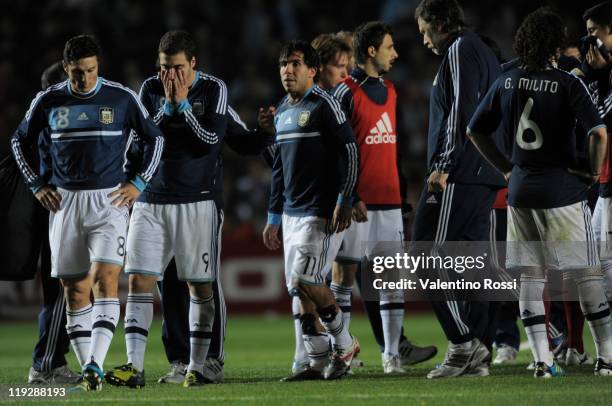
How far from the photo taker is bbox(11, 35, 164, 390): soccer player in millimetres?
7680

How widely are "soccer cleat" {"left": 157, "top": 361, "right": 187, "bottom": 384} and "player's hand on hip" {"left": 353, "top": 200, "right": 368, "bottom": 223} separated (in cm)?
171

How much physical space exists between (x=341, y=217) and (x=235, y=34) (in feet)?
42.7

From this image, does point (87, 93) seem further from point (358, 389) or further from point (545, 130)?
point (545, 130)

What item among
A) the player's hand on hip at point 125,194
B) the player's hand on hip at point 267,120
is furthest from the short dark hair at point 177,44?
the player's hand on hip at point 125,194

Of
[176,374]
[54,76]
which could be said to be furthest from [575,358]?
[54,76]

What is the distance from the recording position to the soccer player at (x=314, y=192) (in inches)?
313

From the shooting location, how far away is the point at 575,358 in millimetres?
8781

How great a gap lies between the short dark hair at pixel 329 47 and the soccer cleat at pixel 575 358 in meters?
3.05

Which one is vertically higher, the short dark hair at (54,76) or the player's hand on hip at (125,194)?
the short dark hair at (54,76)

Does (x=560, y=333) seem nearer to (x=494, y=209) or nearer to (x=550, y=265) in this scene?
(x=494, y=209)

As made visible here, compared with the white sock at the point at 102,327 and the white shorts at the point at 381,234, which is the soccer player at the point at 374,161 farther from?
the white sock at the point at 102,327

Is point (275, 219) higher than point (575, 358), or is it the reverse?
point (275, 219)

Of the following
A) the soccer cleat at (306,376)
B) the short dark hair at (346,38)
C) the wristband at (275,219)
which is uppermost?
the short dark hair at (346,38)

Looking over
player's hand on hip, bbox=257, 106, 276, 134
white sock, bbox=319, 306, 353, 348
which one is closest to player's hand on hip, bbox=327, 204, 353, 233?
white sock, bbox=319, 306, 353, 348
